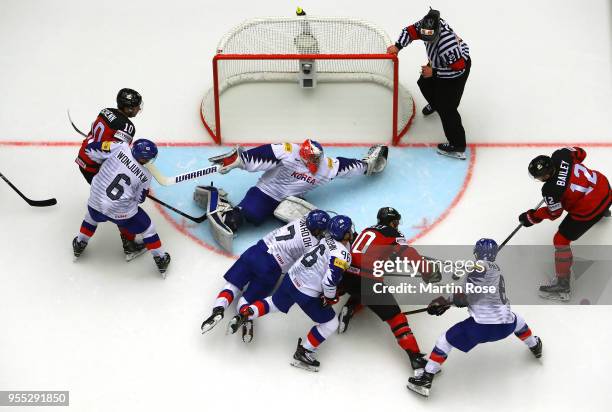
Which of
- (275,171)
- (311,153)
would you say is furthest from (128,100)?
(311,153)

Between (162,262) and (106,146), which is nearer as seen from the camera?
(106,146)

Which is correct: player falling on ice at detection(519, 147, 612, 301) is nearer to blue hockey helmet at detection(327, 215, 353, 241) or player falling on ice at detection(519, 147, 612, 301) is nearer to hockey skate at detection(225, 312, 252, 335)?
blue hockey helmet at detection(327, 215, 353, 241)

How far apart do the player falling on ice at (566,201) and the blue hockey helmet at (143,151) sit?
7.46 feet

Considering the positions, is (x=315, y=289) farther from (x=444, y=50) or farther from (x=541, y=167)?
(x=444, y=50)

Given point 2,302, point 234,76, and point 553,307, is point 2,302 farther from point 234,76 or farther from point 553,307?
point 553,307

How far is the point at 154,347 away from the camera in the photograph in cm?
668

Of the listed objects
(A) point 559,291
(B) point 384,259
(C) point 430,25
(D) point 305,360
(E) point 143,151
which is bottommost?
(D) point 305,360

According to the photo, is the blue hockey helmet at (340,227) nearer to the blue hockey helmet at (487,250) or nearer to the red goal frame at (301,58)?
the blue hockey helmet at (487,250)

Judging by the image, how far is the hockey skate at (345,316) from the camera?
6.76m

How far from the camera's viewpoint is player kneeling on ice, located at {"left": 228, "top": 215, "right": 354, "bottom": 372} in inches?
252

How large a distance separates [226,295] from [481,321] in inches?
61.3

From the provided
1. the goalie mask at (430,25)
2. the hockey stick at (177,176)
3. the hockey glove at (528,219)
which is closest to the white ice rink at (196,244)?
the hockey glove at (528,219)

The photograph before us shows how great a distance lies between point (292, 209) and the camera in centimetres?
727

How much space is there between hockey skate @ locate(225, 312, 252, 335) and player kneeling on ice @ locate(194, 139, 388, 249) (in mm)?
712
